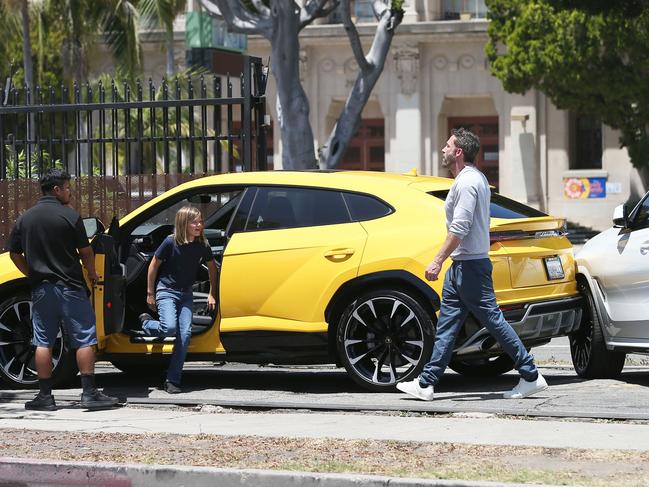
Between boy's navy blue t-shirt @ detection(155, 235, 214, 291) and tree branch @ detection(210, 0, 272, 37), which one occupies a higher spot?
tree branch @ detection(210, 0, 272, 37)

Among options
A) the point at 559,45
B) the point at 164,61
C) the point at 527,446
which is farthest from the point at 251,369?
the point at 164,61

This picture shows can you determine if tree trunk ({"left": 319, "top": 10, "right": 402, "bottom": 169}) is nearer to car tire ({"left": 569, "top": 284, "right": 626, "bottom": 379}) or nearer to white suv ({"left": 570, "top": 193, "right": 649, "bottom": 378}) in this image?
car tire ({"left": 569, "top": 284, "right": 626, "bottom": 379})

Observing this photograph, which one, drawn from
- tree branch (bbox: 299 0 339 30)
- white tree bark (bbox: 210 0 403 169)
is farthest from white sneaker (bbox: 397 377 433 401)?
tree branch (bbox: 299 0 339 30)

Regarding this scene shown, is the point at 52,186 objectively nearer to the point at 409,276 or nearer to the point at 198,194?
the point at 198,194

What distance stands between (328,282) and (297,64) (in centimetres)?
1520

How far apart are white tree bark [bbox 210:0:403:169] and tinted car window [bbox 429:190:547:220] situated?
1405 cm

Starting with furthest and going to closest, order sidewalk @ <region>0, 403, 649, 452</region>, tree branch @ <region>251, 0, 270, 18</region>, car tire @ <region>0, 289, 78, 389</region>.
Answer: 1. tree branch @ <region>251, 0, 270, 18</region>
2. car tire @ <region>0, 289, 78, 389</region>
3. sidewalk @ <region>0, 403, 649, 452</region>

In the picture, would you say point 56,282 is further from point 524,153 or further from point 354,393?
point 524,153

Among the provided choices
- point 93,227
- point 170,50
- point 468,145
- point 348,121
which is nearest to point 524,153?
point 170,50

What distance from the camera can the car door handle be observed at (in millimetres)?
10023

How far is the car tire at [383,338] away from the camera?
985 centimetres

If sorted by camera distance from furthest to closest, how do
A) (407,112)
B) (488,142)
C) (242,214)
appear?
1. (488,142)
2. (407,112)
3. (242,214)

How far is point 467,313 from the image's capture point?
9.50 metres

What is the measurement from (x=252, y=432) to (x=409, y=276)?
1935 mm
